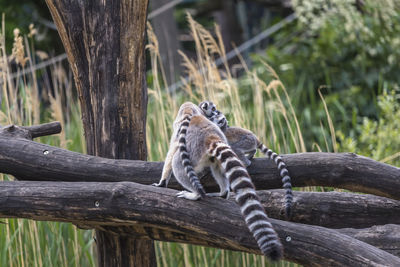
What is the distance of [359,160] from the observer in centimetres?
Answer: 235

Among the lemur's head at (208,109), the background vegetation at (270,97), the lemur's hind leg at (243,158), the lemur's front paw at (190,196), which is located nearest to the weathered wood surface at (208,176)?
the lemur's hind leg at (243,158)

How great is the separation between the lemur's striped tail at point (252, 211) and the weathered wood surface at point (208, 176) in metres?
0.53

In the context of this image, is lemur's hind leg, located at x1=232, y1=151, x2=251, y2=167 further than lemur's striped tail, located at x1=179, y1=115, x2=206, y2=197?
Yes

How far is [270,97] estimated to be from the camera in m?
3.70

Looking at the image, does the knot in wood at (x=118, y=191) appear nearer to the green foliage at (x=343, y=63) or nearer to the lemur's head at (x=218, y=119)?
the lemur's head at (x=218, y=119)

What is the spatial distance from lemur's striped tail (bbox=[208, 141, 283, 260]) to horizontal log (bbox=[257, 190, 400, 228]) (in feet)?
1.71

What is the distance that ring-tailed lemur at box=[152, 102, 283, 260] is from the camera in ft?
5.83

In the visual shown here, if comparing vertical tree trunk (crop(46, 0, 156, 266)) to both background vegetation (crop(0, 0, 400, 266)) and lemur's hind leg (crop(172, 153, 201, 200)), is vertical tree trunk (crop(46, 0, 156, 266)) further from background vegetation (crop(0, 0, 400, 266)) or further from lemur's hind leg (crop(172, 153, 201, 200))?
background vegetation (crop(0, 0, 400, 266))

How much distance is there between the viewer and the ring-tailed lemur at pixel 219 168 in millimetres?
1777

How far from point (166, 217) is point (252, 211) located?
1.53 feet

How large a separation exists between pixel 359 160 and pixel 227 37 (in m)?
6.83

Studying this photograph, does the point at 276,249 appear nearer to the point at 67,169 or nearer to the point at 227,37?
the point at 67,169

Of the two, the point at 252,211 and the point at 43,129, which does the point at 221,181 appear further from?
the point at 43,129

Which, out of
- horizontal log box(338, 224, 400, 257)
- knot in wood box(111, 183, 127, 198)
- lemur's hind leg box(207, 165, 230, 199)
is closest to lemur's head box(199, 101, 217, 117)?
lemur's hind leg box(207, 165, 230, 199)
